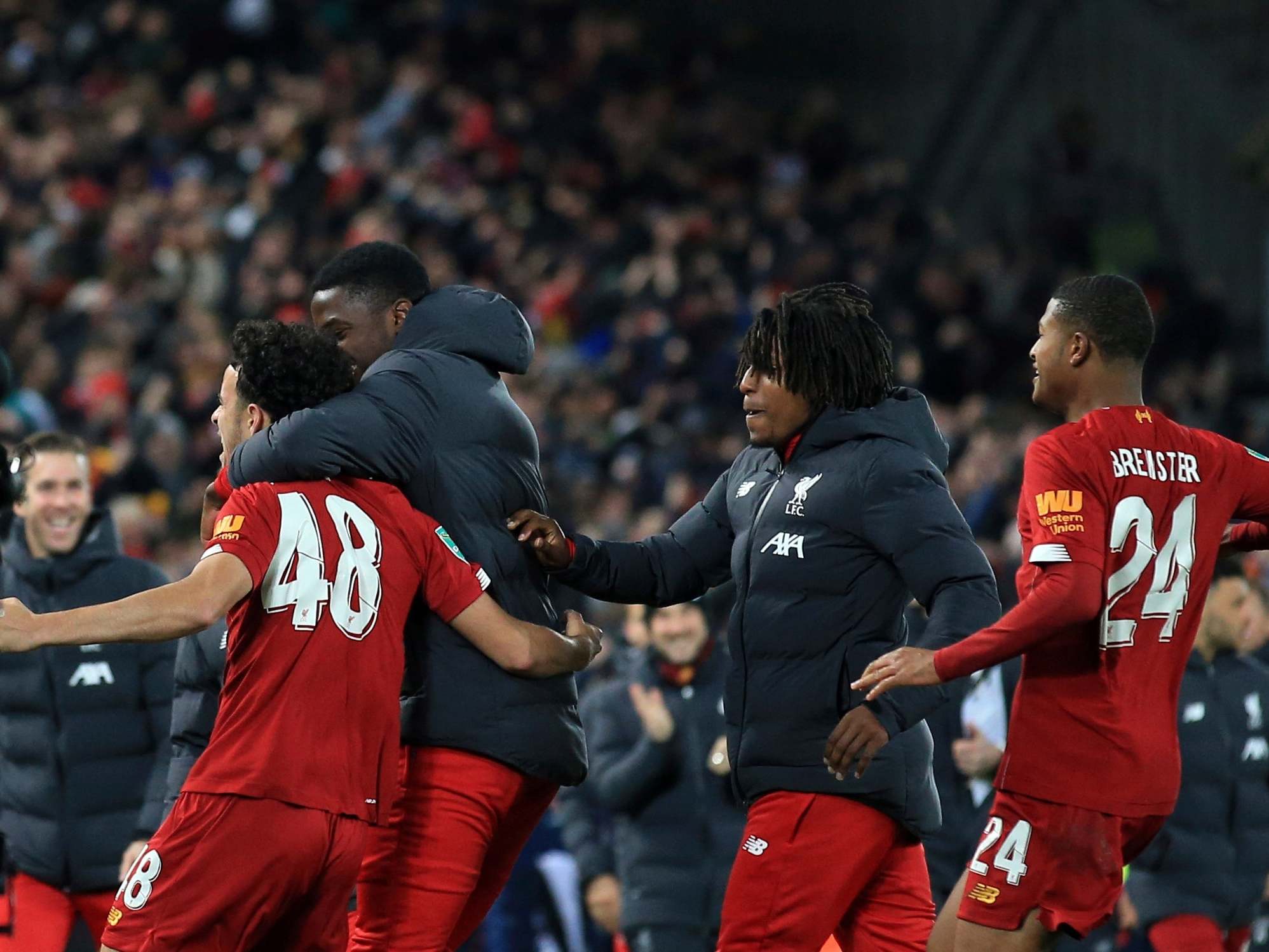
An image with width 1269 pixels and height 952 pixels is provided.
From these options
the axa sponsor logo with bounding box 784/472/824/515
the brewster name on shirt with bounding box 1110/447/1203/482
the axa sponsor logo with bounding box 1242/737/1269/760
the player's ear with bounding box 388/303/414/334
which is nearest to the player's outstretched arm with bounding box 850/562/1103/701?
the brewster name on shirt with bounding box 1110/447/1203/482

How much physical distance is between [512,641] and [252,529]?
72 cm

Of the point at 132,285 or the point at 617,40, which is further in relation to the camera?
the point at 617,40

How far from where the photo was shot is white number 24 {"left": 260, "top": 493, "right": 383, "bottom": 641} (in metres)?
4.57

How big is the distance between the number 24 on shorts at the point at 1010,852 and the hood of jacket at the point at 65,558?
3.26 metres

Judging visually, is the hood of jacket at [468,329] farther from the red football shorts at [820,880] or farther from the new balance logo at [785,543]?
the red football shorts at [820,880]

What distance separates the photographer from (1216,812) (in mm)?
7156

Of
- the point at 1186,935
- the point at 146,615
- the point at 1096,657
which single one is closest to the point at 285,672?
the point at 146,615

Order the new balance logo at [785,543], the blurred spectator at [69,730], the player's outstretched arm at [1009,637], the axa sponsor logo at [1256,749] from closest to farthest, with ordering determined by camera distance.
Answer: the player's outstretched arm at [1009,637], the new balance logo at [785,543], the blurred spectator at [69,730], the axa sponsor logo at [1256,749]

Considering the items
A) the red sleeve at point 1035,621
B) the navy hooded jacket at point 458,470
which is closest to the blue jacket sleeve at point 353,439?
the navy hooded jacket at point 458,470

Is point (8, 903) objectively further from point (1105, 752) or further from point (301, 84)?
point (301, 84)

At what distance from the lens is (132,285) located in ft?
47.0

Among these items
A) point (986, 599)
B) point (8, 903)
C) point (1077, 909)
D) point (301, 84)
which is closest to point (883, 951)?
point (1077, 909)

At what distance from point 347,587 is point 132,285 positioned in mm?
10308

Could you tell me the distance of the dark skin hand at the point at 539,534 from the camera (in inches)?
198
